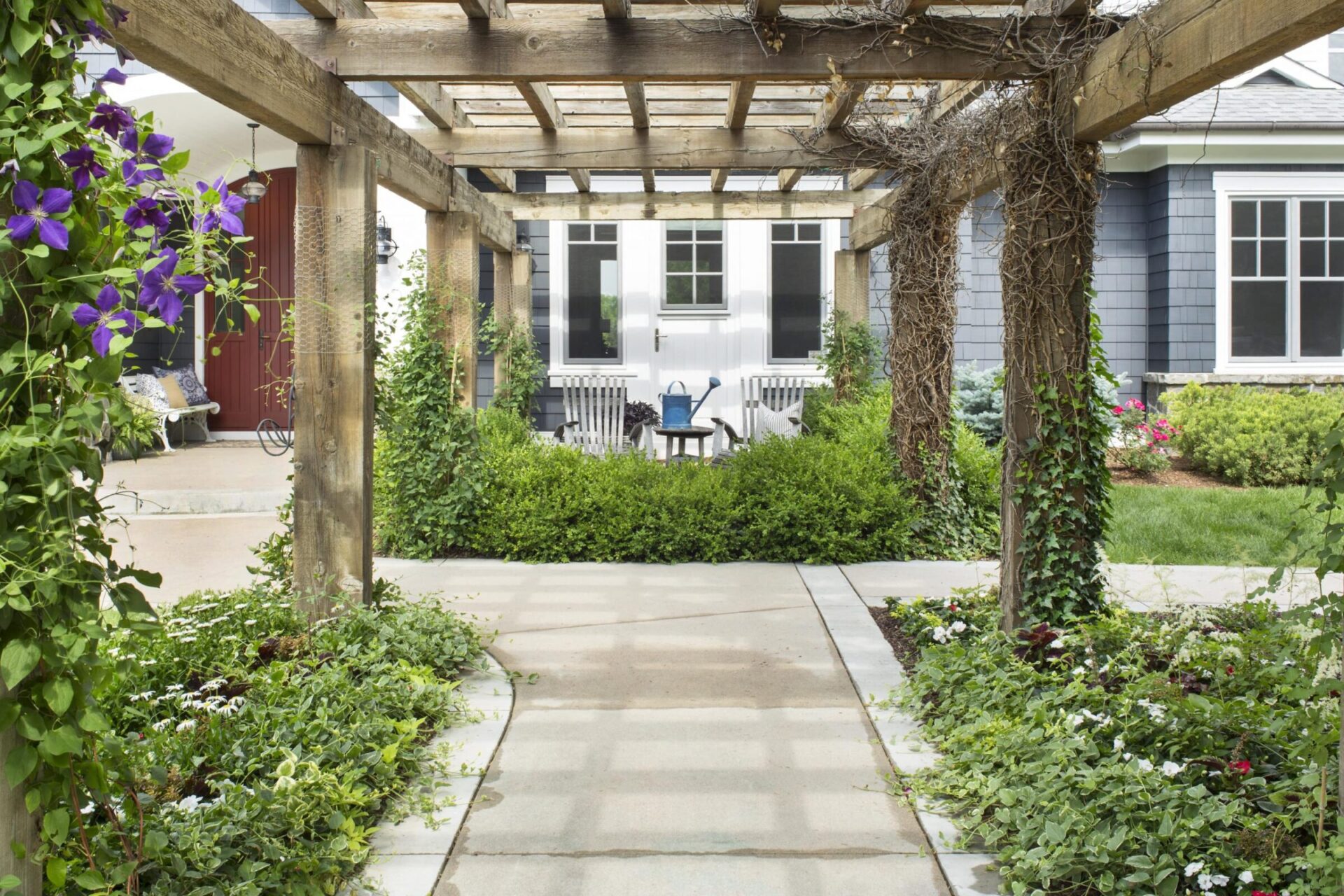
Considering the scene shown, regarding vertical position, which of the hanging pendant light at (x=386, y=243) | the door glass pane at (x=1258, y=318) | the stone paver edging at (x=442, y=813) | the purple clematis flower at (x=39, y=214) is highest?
the hanging pendant light at (x=386, y=243)

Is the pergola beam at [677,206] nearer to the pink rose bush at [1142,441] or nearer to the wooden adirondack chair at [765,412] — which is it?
the wooden adirondack chair at [765,412]

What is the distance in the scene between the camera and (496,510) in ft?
21.0

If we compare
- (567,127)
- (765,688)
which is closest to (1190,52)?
(765,688)

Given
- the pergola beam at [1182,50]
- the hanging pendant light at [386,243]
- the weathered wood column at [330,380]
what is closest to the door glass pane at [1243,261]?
the pergola beam at [1182,50]

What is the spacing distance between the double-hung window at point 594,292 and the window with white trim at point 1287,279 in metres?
6.08

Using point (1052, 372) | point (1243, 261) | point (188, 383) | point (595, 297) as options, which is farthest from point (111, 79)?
point (1243, 261)

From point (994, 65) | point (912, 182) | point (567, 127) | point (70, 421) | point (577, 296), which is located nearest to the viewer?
point (70, 421)

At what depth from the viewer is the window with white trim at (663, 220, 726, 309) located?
10.8 m

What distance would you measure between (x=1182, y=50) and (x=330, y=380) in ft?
10.5

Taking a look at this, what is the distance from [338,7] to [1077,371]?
10.3 feet

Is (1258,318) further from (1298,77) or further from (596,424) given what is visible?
(596,424)

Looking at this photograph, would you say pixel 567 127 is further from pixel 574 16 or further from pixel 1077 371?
pixel 1077 371

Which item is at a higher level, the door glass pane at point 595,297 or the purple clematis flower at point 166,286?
the door glass pane at point 595,297

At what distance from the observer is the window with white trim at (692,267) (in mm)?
10750
